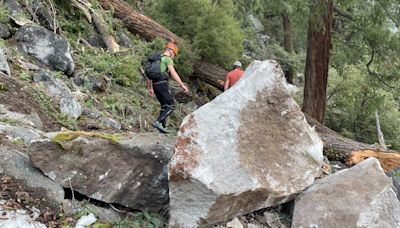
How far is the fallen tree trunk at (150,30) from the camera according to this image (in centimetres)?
989

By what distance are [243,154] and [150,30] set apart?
6.78 metres

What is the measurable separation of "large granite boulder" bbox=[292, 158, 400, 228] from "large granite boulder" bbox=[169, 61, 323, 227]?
0.55ft

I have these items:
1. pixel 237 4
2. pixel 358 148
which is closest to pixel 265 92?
pixel 358 148

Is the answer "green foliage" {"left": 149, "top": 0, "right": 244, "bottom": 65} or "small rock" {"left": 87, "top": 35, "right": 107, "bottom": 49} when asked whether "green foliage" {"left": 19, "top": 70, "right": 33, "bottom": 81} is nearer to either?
"small rock" {"left": 87, "top": 35, "right": 107, "bottom": 49}

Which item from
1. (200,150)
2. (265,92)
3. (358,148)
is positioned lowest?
(358,148)

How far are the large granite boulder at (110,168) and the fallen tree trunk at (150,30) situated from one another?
18.3ft

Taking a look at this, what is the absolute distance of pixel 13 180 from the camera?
12.8ft

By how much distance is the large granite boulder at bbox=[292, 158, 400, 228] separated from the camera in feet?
13.8

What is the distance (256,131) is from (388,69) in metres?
7.81

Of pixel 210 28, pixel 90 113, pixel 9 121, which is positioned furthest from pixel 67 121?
pixel 210 28

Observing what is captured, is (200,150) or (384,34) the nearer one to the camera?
(200,150)

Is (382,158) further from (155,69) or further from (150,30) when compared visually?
(150,30)

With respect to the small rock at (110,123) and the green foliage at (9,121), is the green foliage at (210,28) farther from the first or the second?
the green foliage at (9,121)

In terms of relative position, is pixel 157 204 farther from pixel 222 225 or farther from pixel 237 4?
pixel 237 4
